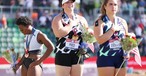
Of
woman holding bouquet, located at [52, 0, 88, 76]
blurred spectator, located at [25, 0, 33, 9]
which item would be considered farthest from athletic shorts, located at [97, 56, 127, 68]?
blurred spectator, located at [25, 0, 33, 9]

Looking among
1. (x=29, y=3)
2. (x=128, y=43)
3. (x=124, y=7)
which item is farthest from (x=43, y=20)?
(x=128, y=43)

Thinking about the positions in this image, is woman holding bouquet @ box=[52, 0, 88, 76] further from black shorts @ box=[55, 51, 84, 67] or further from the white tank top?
the white tank top

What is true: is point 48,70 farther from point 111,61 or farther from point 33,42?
point 111,61

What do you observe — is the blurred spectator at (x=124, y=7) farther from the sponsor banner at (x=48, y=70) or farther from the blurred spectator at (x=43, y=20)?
the sponsor banner at (x=48, y=70)

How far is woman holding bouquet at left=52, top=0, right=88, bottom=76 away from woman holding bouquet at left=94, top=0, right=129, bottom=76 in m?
0.51

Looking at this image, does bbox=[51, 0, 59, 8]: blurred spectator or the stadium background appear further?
bbox=[51, 0, 59, 8]: blurred spectator

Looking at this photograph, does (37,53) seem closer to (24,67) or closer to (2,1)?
(24,67)

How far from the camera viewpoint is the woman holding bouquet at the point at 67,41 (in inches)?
369

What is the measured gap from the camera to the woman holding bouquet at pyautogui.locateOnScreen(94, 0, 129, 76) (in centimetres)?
895

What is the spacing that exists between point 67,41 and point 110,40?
31.7 inches

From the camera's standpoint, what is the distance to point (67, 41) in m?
9.46

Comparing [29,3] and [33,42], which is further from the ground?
[33,42]

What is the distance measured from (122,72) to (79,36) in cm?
103

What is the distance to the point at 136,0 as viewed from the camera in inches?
1124
